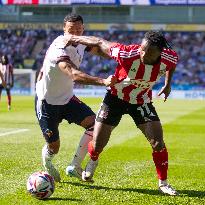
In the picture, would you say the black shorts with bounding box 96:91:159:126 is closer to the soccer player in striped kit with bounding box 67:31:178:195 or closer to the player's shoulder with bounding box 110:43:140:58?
the soccer player in striped kit with bounding box 67:31:178:195

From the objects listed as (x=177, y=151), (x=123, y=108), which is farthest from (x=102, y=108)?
(x=177, y=151)

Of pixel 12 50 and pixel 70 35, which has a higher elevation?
pixel 70 35

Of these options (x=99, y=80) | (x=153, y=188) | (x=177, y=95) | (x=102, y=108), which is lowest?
(x=177, y=95)

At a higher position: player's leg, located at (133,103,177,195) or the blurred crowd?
player's leg, located at (133,103,177,195)

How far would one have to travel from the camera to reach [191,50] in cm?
5425

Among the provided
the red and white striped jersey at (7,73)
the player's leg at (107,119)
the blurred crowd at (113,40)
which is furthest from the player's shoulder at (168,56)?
the blurred crowd at (113,40)

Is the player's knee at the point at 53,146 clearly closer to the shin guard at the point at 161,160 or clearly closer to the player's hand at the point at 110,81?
the shin guard at the point at 161,160

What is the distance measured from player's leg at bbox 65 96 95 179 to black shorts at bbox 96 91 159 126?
22.4 inches

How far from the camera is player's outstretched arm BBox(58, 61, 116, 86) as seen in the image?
6.11 metres

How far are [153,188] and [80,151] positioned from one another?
49.5 inches

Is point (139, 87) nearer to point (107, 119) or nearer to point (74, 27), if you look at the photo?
point (107, 119)

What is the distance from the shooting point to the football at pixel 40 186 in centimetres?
677

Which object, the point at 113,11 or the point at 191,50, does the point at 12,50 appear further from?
the point at 191,50

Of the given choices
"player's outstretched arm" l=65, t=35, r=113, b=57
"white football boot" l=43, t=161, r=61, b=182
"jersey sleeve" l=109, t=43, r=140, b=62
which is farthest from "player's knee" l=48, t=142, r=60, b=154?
"jersey sleeve" l=109, t=43, r=140, b=62
